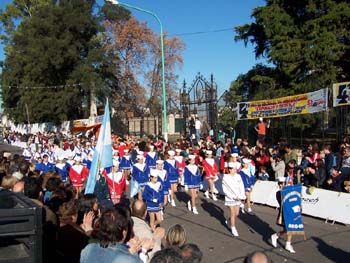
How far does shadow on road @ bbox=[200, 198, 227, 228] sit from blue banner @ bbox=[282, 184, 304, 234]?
253cm

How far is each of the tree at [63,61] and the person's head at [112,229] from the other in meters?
42.0

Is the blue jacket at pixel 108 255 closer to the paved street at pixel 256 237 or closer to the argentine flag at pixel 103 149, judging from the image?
the argentine flag at pixel 103 149

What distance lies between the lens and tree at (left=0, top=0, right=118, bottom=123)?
45188 millimetres

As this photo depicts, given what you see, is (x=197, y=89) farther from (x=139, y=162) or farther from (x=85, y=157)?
(x=139, y=162)

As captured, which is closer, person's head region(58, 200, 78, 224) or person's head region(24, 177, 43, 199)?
person's head region(58, 200, 78, 224)

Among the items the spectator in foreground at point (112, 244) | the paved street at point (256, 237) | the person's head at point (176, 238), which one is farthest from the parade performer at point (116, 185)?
the spectator in foreground at point (112, 244)

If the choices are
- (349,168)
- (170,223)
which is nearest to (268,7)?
(349,168)

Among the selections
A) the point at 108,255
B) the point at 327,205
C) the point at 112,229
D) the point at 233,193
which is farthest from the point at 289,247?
the point at 108,255

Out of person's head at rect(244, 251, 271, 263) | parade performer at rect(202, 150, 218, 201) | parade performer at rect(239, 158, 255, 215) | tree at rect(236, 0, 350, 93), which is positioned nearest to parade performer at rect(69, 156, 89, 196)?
parade performer at rect(202, 150, 218, 201)

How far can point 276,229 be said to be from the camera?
982cm

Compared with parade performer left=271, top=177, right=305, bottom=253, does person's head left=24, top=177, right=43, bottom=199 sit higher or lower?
higher

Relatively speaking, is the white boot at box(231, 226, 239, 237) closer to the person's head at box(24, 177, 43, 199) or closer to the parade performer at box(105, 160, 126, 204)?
the parade performer at box(105, 160, 126, 204)

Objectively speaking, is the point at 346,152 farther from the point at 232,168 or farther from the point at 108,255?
the point at 108,255

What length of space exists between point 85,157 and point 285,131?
9913 millimetres
